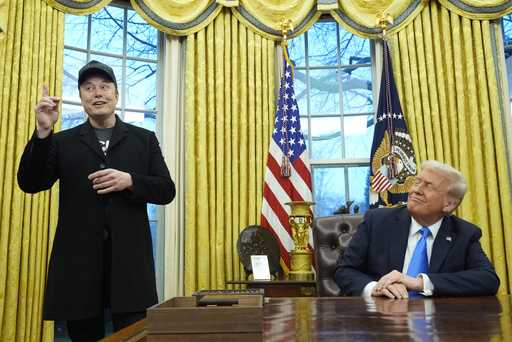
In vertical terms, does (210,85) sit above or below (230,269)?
above

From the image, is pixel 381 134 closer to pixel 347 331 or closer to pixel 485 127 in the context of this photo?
pixel 485 127

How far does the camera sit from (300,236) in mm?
3578

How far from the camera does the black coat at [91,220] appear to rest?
1663 millimetres

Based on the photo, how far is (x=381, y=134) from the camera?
400cm

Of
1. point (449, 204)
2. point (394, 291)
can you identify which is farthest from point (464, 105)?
point (394, 291)

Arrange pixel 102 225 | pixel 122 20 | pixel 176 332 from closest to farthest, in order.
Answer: pixel 176 332, pixel 102 225, pixel 122 20

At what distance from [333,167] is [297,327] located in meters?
3.51

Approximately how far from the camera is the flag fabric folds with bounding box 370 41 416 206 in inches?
151

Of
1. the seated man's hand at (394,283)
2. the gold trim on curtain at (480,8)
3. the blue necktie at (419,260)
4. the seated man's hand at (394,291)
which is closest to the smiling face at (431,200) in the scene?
the blue necktie at (419,260)

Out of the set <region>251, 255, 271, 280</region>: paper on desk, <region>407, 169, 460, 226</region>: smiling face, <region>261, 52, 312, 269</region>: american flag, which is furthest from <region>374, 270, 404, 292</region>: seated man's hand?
<region>261, 52, 312, 269</region>: american flag

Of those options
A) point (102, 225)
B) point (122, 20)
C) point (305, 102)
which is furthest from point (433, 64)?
point (102, 225)

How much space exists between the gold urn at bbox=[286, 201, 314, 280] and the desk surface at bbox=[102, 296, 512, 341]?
2.18m

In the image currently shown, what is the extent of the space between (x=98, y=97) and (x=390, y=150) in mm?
2633

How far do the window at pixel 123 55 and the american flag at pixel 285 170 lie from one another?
983 millimetres
